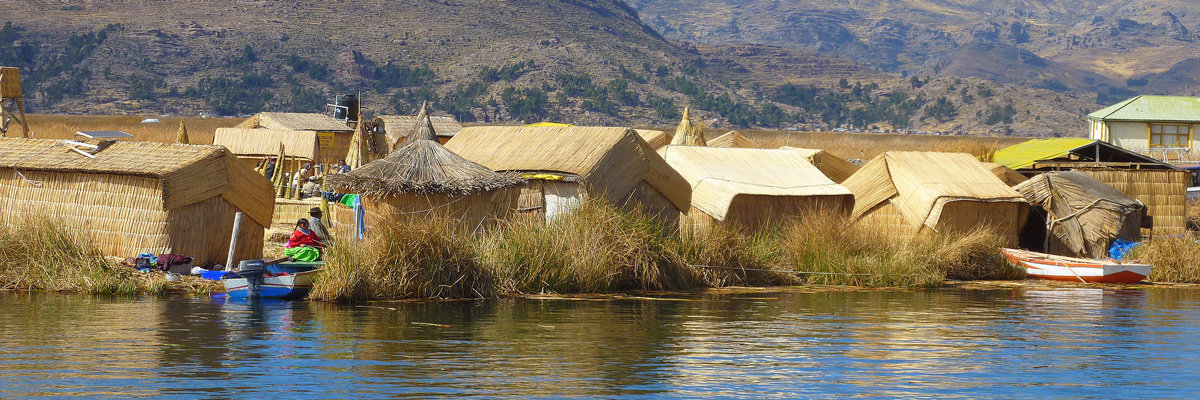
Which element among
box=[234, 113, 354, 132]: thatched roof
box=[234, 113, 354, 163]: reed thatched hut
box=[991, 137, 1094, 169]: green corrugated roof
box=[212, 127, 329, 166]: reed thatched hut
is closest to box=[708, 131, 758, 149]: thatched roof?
box=[991, 137, 1094, 169]: green corrugated roof

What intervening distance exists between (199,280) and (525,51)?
377 ft

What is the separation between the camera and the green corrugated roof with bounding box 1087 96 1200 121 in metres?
52.0

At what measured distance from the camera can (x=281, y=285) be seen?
1568 centimetres

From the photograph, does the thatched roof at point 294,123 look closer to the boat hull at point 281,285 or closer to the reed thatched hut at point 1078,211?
the reed thatched hut at point 1078,211

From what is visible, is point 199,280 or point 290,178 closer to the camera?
point 199,280

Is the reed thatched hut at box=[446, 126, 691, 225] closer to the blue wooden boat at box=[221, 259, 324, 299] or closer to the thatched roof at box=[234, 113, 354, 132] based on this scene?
the blue wooden boat at box=[221, 259, 324, 299]

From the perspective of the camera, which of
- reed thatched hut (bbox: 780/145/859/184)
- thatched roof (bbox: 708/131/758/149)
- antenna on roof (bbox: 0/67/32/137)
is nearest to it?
antenna on roof (bbox: 0/67/32/137)

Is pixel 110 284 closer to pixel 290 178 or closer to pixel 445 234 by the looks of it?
pixel 445 234

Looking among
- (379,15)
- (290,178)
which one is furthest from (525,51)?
(290,178)

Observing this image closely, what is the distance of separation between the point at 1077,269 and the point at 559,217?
790cm

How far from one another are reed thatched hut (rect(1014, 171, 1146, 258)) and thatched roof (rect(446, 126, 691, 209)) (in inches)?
247

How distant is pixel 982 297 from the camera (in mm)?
18250

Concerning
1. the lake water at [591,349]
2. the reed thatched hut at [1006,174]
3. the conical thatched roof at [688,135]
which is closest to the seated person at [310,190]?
the conical thatched roof at [688,135]

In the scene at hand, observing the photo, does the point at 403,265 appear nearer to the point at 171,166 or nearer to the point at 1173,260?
the point at 171,166
